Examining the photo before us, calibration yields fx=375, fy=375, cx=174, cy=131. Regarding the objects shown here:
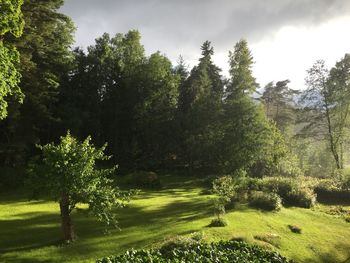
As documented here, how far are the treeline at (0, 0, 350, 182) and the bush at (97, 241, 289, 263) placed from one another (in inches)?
1107

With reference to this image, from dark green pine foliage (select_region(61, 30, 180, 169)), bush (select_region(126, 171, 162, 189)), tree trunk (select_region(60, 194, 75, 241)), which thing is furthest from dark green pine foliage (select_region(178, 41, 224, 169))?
tree trunk (select_region(60, 194, 75, 241))

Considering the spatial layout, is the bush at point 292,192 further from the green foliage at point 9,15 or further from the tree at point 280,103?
the tree at point 280,103

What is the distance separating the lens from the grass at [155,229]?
22.7 metres

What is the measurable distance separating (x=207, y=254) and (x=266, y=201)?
1644 centimetres

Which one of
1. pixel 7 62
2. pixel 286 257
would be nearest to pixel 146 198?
pixel 286 257

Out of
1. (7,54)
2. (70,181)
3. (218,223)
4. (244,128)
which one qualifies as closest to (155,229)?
(218,223)

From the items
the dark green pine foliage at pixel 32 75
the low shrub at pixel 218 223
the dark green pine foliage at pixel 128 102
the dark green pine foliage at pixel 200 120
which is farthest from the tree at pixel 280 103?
the low shrub at pixel 218 223

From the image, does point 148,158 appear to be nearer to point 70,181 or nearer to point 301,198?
point 301,198

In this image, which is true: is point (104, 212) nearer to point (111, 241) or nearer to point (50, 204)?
point (111, 241)

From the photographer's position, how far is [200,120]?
58.1 metres

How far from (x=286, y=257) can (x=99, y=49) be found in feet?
169

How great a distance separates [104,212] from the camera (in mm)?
23375

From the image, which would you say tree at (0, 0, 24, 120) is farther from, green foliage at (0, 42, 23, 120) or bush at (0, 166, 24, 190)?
bush at (0, 166, 24, 190)

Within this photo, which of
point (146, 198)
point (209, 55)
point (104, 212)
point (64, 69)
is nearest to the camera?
point (104, 212)
